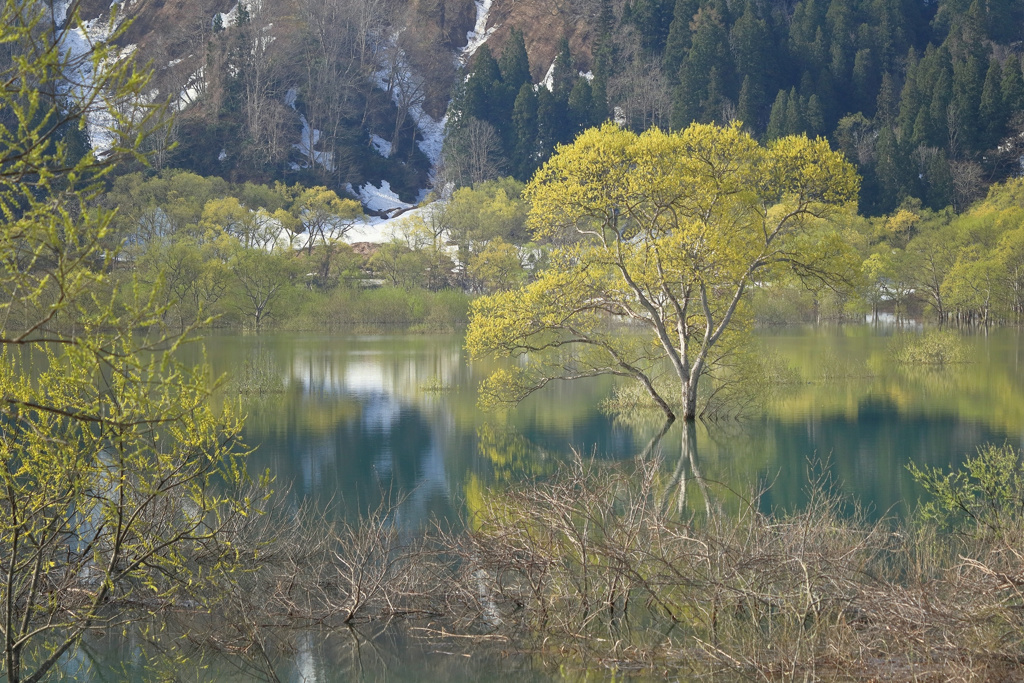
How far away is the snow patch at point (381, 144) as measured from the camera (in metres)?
110

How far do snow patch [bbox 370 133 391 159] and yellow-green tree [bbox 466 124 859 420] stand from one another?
90.2 meters

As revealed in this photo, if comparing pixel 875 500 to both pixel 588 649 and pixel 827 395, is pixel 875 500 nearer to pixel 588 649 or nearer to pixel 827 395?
pixel 588 649

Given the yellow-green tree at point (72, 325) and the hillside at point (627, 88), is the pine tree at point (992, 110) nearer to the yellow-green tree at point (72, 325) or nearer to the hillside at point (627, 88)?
the hillside at point (627, 88)

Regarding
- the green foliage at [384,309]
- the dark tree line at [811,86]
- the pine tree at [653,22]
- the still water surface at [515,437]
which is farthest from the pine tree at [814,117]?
the still water surface at [515,437]

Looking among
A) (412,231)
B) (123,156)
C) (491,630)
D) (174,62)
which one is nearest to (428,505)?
(491,630)

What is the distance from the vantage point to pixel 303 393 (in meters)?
28.6

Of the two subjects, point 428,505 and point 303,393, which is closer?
point 428,505

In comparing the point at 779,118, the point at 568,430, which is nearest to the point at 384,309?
the point at 779,118

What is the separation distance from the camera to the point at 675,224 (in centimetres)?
2191

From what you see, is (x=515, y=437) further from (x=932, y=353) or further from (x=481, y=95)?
(x=481, y=95)

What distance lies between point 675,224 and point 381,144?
93110 millimetres

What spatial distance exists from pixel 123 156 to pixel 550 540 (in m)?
5.08

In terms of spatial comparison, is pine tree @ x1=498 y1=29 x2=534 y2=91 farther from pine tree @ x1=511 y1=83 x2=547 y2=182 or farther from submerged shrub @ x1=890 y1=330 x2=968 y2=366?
submerged shrub @ x1=890 y1=330 x2=968 y2=366

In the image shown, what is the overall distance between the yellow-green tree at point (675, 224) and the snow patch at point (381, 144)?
90201mm
